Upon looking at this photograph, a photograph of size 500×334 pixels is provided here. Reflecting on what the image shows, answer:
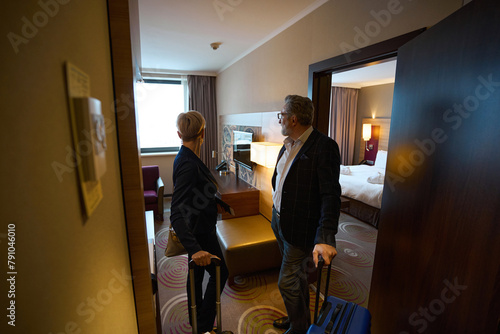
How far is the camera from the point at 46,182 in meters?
0.24

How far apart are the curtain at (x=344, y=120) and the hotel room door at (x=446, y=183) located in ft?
18.5

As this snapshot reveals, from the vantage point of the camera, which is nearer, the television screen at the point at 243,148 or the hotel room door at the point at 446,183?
the hotel room door at the point at 446,183

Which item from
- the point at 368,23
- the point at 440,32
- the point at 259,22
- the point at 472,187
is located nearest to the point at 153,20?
the point at 259,22

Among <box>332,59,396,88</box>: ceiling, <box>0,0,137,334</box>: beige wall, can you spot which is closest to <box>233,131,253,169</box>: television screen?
<box>332,59,396,88</box>: ceiling

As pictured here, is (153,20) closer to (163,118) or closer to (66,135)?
(66,135)

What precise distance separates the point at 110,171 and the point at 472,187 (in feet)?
3.81

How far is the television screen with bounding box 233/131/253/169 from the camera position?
325 centimetres

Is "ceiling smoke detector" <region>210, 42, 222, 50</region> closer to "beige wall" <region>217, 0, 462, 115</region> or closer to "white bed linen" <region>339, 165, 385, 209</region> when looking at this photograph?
"beige wall" <region>217, 0, 462, 115</region>

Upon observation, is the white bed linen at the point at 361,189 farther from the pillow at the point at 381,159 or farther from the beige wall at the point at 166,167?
the beige wall at the point at 166,167

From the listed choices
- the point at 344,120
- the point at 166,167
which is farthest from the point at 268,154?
the point at 344,120
